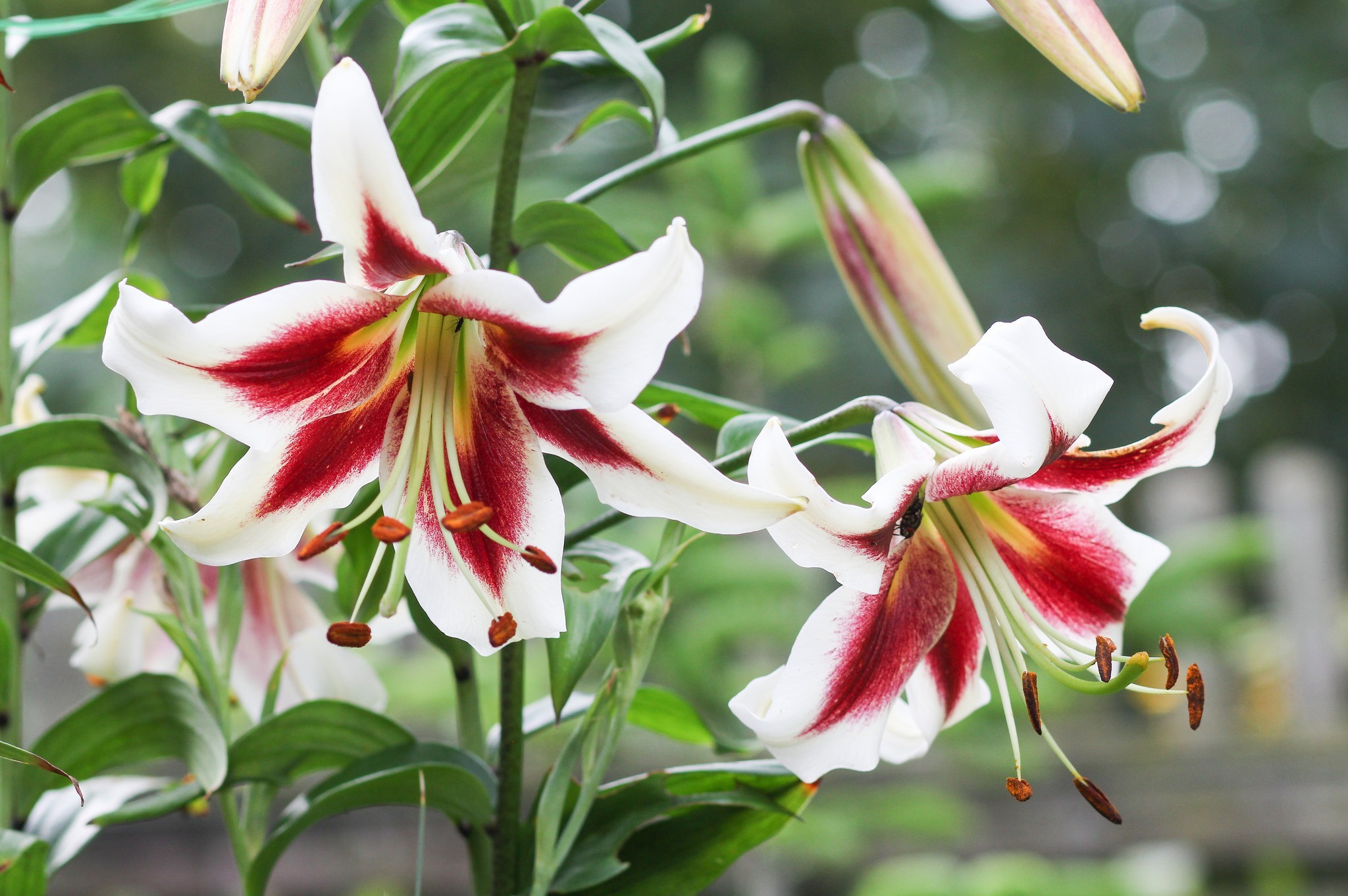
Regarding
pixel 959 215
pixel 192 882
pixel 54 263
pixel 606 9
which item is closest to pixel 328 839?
pixel 192 882

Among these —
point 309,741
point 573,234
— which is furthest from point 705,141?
point 309,741

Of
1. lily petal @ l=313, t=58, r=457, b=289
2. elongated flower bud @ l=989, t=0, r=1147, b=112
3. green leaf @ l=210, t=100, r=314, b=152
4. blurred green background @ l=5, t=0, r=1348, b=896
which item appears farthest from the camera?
blurred green background @ l=5, t=0, r=1348, b=896

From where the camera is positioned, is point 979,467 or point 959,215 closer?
point 979,467

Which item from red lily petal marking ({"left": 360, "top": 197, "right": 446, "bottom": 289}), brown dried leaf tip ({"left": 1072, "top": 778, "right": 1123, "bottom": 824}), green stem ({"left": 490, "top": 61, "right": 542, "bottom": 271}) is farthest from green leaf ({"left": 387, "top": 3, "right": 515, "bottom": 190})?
brown dried leaf tip ({"left": 1072, "top": 778, "right": 1123, "bottom": 824})

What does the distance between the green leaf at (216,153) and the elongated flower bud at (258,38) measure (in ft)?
0.45

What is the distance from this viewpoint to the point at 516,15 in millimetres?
450

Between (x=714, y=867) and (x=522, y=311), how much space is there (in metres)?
0.23

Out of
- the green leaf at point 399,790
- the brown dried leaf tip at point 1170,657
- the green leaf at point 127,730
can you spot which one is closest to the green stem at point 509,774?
the green leaf at point 399,790

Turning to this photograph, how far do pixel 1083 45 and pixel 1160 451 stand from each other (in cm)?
14

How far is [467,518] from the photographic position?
36 cm

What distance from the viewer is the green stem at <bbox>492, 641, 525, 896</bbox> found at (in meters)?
A: 0.43

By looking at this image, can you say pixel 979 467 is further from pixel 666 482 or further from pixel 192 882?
pixel 192 882

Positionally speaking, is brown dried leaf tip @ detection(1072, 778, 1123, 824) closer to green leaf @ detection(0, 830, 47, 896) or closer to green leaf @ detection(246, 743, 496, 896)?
green leaf @ detection(246, 743, 496, 896)

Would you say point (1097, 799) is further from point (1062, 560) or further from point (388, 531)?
point (388, 531)
